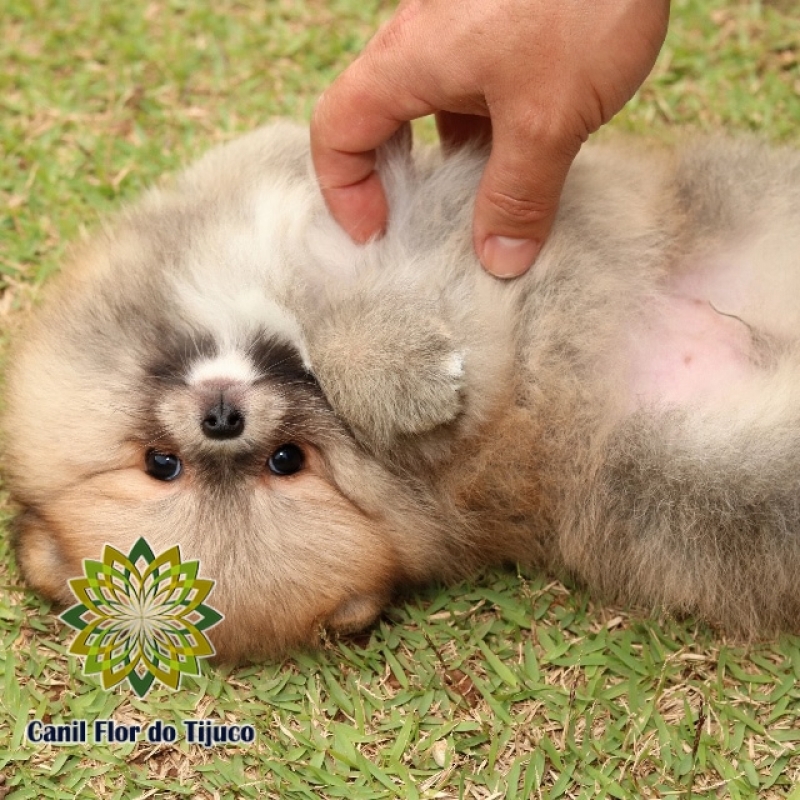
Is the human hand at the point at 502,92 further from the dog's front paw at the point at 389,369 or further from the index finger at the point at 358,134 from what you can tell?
the dog's front paw at the point at 389,369

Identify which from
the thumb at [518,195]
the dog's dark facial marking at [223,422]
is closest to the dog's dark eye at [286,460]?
the dog's dark facial marking at [223,422]

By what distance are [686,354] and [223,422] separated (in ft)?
4.18

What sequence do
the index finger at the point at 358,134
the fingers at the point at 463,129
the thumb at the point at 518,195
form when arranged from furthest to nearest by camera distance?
the fingers at the point at 463,129
the index finger at the point at 358,134
the thumb at the point at 518,195

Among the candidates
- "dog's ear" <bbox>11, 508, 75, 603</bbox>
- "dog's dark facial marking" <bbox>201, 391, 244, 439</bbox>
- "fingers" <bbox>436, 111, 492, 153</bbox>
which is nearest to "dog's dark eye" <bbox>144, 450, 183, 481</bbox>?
"dog's dark facial marking" <bbox>201, 391, 244, 439</bbox>

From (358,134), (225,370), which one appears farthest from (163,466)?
(358,134)

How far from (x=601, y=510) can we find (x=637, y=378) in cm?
38

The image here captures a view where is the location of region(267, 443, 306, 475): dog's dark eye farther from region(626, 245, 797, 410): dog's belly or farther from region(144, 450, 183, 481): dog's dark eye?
region(626, 245, 797, 410): dog's belly

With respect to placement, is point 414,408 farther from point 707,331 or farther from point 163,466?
point 707,331

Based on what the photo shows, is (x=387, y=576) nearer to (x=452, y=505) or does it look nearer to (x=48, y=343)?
(x=452, y=505)

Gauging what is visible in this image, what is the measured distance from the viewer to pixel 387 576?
2.55 meters

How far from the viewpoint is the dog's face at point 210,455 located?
239 cm

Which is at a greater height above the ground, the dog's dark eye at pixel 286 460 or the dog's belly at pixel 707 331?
the dog's belly at pixel 707 331

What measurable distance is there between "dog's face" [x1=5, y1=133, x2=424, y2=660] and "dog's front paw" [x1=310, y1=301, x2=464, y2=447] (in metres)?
0.09

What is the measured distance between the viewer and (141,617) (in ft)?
8.50
